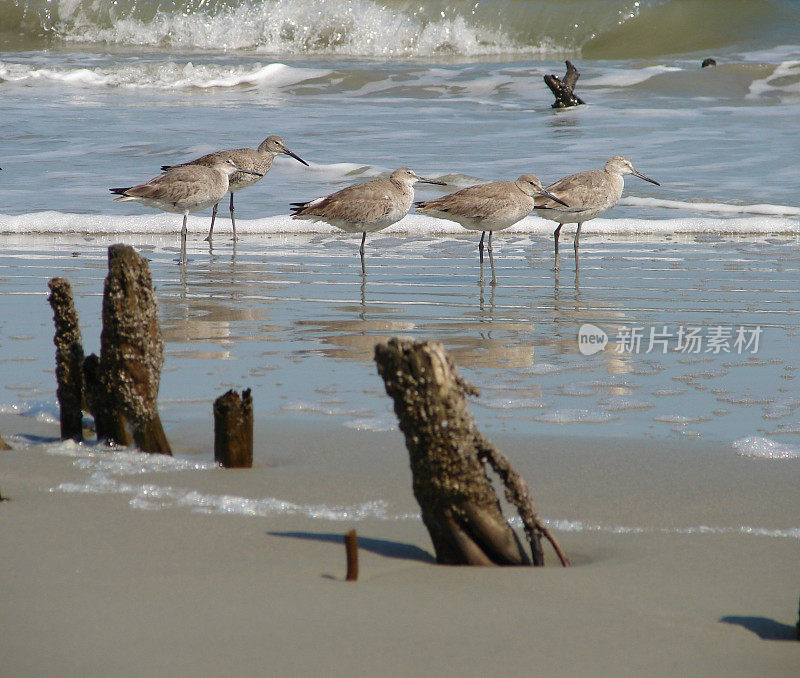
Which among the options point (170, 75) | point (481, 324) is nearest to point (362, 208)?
point (481, 324)

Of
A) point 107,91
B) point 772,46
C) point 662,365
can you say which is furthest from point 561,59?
point 662,365

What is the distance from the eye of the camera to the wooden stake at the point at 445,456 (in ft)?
9.02

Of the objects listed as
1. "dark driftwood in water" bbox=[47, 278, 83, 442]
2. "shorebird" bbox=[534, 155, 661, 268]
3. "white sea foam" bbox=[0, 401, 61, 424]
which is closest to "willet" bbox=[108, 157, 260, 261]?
"shorebird" bbox=[534, 155, 661, 268]

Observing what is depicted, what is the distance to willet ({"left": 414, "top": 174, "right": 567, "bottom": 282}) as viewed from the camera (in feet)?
31.3

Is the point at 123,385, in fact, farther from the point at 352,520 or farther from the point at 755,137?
the point at 755,137

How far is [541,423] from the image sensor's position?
472 centimetres

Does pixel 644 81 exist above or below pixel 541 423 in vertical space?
above

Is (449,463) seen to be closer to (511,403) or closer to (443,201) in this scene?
(511,403)

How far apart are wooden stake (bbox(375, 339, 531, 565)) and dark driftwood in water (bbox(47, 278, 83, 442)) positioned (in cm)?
171

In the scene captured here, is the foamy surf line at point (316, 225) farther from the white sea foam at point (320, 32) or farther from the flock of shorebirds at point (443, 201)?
the white sea foam at point (320, 32)

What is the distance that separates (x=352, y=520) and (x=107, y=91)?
2330 cm

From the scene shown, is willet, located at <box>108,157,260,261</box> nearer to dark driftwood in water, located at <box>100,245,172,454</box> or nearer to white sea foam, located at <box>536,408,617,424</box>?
white sea foam, located at <box>536,408,617,424</box>

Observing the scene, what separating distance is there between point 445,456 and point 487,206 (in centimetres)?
693

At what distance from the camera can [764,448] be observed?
4262 millimetres
